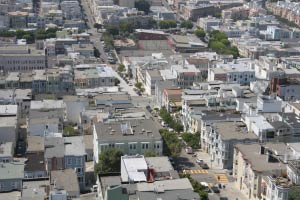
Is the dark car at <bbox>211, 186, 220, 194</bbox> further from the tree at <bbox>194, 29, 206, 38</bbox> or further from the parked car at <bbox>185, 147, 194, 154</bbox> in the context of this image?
the tree at <bbox>194, 29, 206, 38</bbox>

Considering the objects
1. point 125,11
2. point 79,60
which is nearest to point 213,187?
point 79,60

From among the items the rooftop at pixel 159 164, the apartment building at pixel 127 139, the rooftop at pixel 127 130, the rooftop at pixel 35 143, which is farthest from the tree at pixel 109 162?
the rooftop at pixel 35 143

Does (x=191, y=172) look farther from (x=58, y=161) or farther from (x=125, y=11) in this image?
(x=125, y=11)

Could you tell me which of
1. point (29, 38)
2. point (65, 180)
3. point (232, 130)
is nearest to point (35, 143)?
point (65, 180)

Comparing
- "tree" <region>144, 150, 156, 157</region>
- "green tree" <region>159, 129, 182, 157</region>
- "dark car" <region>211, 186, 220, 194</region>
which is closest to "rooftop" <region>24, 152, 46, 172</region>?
"tree" <region>144, 150, 156, 157</region>

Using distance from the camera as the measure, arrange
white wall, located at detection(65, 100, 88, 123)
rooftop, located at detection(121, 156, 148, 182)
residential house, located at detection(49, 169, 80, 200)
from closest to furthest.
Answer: residential house, located at detection(49, 169, 80, 200) < rooftop, located at detection(121, 156, 148, 182) < white wall, located at detection(65, 100, 88, 123)

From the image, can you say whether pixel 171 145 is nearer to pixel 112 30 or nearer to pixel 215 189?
pixel 215 189
